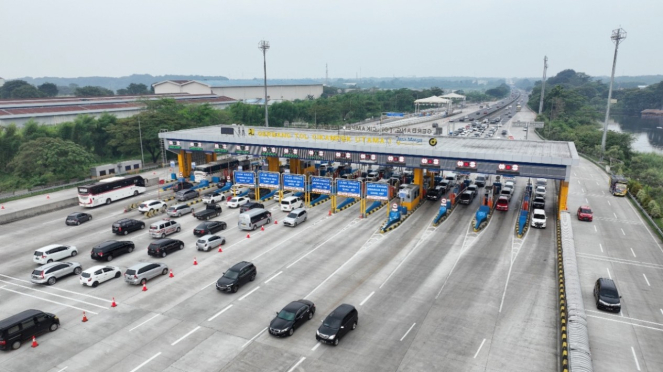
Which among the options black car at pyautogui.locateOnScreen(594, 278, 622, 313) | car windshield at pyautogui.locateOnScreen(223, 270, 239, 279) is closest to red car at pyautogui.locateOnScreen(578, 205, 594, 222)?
black car at pyautogui.locateOnScreen(594, 278, 622, 313)

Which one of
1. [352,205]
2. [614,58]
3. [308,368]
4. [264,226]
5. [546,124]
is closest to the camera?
[308,368]

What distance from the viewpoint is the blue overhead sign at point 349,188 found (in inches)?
1826

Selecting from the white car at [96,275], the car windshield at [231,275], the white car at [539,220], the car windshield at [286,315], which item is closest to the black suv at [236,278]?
the car windshield at [231,275]

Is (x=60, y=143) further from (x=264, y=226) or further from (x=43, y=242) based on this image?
(x=264, y=226)

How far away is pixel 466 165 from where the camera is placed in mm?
44969

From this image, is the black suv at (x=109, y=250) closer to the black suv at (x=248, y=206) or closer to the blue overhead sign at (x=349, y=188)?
the black suv at (x=248, y=206)

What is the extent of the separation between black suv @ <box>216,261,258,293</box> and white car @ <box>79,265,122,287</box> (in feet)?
27.1

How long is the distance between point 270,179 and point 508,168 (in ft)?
85.6

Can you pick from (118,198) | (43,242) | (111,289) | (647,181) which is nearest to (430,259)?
(111,289)

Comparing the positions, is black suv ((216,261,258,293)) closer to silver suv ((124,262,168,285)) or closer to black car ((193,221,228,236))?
silver suv ((124,262,168,285))

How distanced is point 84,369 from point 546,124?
416ft

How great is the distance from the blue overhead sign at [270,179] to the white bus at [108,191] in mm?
16790

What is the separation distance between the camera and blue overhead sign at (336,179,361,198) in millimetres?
46375

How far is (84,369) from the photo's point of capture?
2039cm
